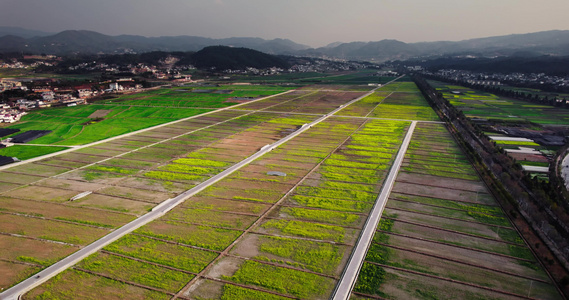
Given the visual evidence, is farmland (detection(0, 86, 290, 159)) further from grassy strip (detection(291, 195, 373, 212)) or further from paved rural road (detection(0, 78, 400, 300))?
grassy strip (detection(291, 195, 373, 212))

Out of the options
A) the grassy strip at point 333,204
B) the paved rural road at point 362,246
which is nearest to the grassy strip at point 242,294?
the paved rural road at point 362,246

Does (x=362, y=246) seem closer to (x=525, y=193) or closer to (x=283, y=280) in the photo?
(x=283, y=280)

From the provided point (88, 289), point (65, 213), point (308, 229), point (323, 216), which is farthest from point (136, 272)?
point (323, 216)

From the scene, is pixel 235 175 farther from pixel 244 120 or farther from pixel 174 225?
pixel 244 120

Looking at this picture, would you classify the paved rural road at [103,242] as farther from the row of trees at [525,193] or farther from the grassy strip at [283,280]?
the row of trees at [525,193]

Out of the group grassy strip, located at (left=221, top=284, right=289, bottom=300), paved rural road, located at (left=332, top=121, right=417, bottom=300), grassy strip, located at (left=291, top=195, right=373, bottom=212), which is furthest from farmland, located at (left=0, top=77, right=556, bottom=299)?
paved rural road, located at (left=332, top=121, right=417, bottom=300)

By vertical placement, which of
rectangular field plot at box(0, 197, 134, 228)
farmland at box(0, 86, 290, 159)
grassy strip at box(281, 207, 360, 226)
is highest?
farmland at box(0, 86, 290, 159)
